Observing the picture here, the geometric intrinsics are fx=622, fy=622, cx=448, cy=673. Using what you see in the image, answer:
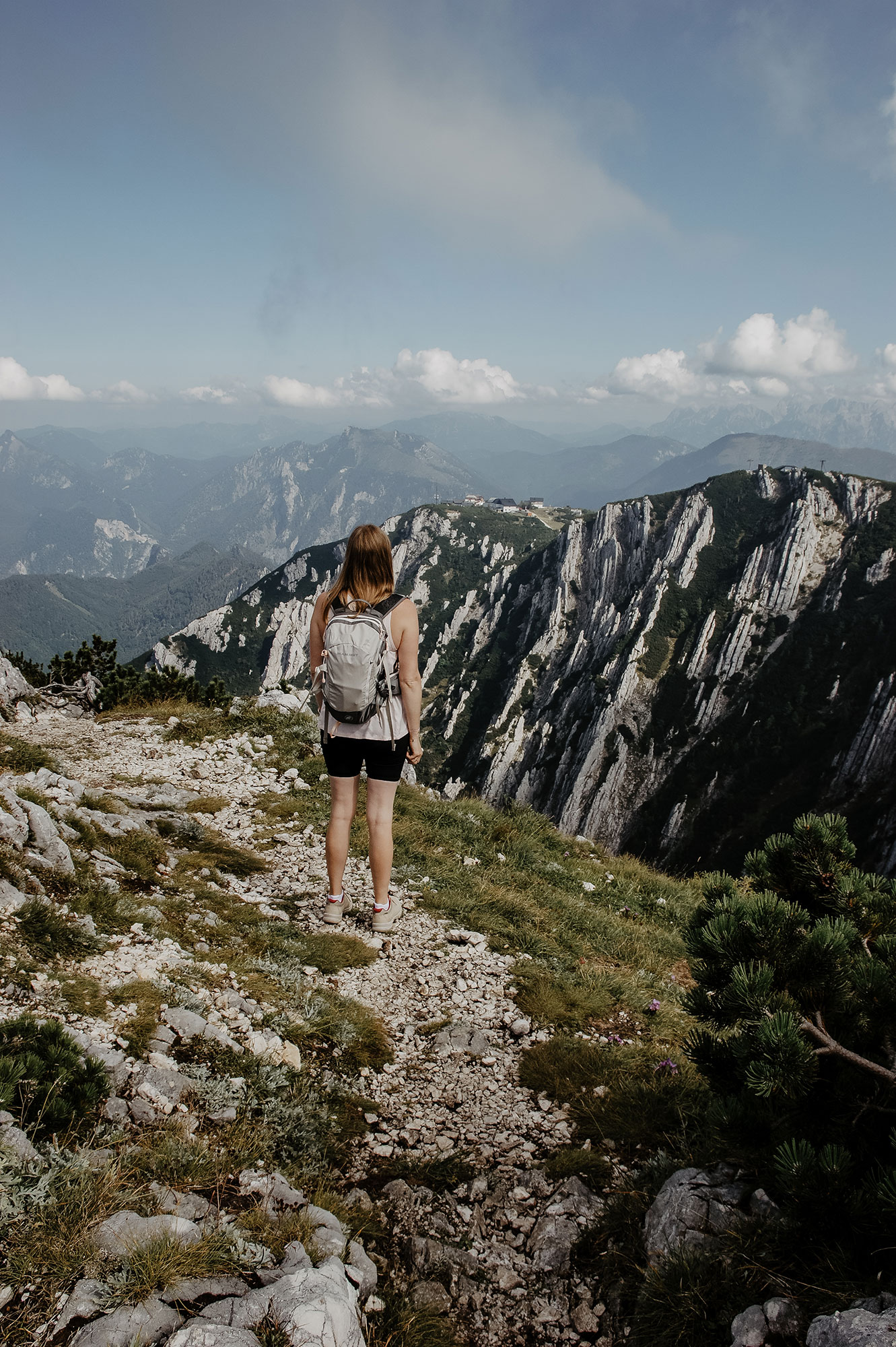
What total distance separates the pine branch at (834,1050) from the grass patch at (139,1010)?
4399 mm

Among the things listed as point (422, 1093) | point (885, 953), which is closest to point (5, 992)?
point (422, 1093)

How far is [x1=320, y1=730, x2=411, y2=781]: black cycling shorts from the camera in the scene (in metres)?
6.50

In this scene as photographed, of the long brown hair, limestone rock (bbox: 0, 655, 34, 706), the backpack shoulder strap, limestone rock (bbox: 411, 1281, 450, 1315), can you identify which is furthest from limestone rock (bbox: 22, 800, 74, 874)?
limestone rock (bbox: 0, 655, 34, 706)

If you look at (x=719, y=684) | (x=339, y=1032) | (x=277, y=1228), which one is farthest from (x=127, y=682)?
(x=719, y=684)

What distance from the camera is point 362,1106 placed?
4.97 meters

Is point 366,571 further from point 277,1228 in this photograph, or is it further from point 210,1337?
point 210,1337

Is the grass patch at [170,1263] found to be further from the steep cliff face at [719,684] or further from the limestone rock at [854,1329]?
the steep cliff face at [719,684]

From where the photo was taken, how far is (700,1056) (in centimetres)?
375

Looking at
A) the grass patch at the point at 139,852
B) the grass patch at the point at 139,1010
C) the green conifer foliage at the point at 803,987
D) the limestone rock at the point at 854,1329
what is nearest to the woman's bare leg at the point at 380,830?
the grass patch at the point at 139,1010

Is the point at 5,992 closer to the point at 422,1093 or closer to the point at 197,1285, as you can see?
the point at 197,1285

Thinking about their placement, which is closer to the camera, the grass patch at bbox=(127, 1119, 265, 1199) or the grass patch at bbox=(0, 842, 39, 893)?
the grass patch at bbox=(127, 1119, 265, 1199)

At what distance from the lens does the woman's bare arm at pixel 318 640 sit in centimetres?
633

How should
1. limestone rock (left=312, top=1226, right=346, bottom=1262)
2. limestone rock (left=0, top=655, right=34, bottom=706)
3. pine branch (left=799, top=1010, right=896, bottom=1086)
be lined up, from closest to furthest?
pine branch (left=799, top=1010, right=896, bottom=1086), limestone rock (left=312, top=1226, right=346, bottom=1262), limestone rock (left=0, top=655, right=34, bottom=706)

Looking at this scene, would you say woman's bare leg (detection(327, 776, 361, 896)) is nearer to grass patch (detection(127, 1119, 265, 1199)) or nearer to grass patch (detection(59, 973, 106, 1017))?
grass patch (detection(59, 973, 106, 1017))
